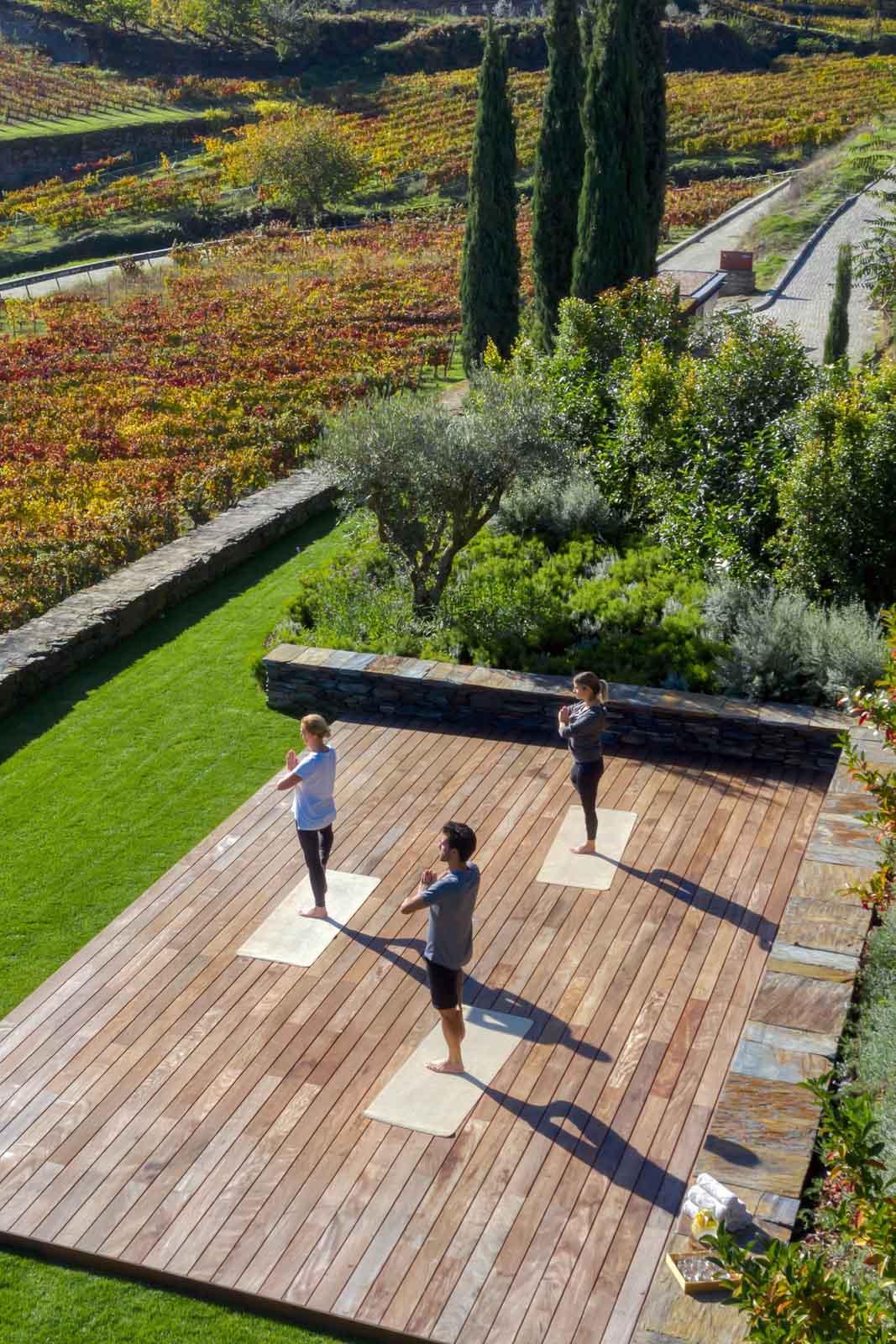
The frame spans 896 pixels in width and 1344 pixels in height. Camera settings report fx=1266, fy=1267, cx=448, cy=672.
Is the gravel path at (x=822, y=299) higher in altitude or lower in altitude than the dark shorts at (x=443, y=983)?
lower

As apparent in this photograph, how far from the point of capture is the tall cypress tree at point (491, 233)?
964 inches

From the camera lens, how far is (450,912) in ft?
22.4

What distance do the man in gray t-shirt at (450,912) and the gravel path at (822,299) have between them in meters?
22.7

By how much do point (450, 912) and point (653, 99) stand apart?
2145cm

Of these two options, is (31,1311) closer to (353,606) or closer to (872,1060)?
(872,1060)

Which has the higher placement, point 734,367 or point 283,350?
point 734,367

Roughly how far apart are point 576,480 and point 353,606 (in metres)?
3.73

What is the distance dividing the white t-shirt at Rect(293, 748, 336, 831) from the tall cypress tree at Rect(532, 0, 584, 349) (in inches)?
648

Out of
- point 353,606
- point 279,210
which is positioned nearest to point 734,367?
point 353,606

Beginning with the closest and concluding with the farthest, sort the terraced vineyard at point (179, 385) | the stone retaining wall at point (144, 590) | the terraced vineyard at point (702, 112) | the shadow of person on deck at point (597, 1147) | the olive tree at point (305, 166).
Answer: the shadow of person on deck at point (597, 1147)
the stone retaining wall at point (144, 590)
the terraced vineyard at point (179, 385)
the olive tree at point (305, 166)
the terraced vineyard at point (702, 112)

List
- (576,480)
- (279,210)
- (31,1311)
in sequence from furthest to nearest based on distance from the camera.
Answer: (279,210), (576,480), (31,1311)

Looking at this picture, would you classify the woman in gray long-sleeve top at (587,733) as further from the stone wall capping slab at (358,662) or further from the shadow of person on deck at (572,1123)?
the stone wall capping slab at (358,662)

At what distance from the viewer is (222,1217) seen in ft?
21.3

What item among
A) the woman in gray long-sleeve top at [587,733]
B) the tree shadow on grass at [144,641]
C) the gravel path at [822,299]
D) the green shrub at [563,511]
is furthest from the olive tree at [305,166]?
the woman in gray long-sleeve top at [587,733]
